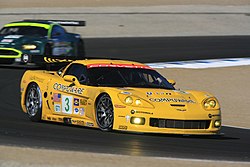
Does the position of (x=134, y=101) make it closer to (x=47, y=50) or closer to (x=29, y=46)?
(x=29, y=46)

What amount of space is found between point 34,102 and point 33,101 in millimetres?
54

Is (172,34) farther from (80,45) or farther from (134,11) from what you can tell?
(80,45)

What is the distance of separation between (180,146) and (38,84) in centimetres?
351

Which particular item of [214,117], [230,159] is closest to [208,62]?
[214,117]

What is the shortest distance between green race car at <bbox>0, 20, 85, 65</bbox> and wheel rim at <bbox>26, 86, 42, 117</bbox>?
255 inches

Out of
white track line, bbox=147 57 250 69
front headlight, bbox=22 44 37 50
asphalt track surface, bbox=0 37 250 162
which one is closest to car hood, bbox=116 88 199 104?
asphalt track surface, bbox=0 37 250 162

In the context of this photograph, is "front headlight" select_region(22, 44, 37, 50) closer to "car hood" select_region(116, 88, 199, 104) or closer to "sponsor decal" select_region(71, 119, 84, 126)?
"sponsor decal" select_region(71, 119, 84, 126)

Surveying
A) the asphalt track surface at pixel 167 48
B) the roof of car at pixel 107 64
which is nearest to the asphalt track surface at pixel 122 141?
the roof of car at pixel 107 64

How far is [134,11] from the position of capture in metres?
36.3

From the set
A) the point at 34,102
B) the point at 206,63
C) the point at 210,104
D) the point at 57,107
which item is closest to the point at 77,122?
the point at 57,107

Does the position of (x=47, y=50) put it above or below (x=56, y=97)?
above

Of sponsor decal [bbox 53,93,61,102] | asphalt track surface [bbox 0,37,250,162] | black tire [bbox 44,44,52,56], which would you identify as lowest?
asphalt track surface [bbox 0,37,250,162]

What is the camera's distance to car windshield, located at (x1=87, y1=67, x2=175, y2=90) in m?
11.9

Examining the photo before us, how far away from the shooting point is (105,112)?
11.2m
